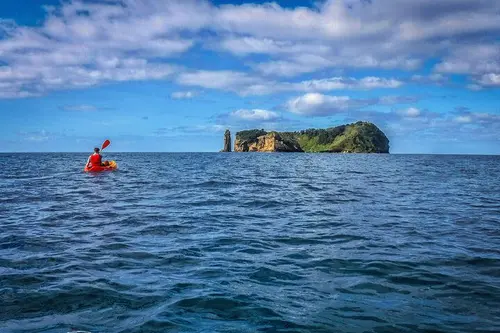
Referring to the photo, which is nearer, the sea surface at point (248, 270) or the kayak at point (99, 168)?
the sea surface at point (248, 270)

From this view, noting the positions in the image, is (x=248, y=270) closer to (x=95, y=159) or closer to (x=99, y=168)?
(x=95, y=159)

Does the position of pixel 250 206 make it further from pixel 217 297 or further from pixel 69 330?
pixel 69 330

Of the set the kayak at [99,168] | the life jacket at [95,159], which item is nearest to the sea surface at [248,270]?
the life jacket at [95,159]

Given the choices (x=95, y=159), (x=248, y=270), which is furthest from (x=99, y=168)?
(x=248, y=270)

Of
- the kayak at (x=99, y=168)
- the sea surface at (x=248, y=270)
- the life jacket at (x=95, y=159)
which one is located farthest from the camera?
the kayak at (x=99, y=168)

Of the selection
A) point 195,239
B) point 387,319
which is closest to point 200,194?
point 195,239

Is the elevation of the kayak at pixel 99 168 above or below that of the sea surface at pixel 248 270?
above

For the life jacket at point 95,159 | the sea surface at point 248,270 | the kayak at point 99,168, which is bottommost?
the sea surface at point 248,270

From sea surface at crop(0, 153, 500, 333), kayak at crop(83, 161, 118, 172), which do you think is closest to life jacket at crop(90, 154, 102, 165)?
kayak at crop(83, 161, 118, 172)

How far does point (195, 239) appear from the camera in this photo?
1218 cm

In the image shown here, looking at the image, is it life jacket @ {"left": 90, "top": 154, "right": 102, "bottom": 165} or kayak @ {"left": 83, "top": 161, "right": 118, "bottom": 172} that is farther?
kayak @ {"left": 83, "top": 161, "right": 118, "bottom": 172}

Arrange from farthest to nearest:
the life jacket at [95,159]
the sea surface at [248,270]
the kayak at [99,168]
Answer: the kayak at [99,168] < the life jacket at [95,159] < the sea surface at [248,270]

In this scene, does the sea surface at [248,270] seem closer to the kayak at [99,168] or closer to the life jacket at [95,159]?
the life jacket at [95,159]

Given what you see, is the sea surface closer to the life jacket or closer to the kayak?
the life jacket
